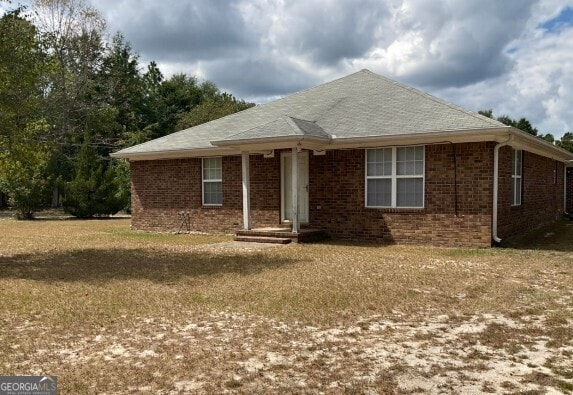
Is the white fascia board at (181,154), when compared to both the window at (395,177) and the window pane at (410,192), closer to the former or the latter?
the window at (395,177)

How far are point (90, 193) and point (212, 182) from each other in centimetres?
1143

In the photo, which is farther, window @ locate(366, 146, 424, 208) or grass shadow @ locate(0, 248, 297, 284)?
window @ locate(366, 146, 424, 208)

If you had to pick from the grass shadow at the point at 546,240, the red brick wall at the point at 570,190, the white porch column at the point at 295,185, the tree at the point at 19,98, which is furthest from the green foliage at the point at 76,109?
the red brick wall at the point at 570,190

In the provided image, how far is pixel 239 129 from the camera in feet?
50.7

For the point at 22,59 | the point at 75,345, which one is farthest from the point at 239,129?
the point at 75,345

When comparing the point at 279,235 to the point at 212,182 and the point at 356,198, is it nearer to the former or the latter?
the point at 356,198

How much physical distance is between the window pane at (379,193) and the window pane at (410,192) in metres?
0.24

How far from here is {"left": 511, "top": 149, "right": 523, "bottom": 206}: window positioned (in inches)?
536

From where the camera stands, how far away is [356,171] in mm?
12875

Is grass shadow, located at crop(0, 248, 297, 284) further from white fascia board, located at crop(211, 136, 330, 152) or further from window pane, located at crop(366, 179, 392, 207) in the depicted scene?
window pane, located at crop(366, 179, 392, 207)

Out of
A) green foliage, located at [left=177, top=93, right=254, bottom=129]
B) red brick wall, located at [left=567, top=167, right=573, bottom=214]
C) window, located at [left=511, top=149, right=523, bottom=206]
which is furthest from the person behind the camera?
green foliage, located at [left=177, top=93, right=254, bottom=129]
